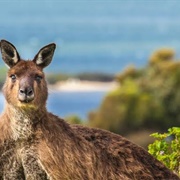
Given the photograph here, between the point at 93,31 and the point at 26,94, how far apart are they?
10157 cm

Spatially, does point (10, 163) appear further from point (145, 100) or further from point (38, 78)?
point (145, 100)

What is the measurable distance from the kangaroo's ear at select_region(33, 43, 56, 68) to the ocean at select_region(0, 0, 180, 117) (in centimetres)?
4396

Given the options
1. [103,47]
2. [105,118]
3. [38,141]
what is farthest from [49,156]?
[103,47]

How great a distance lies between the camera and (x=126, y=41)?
9856cm

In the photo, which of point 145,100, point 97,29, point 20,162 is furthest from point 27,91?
point 97,29

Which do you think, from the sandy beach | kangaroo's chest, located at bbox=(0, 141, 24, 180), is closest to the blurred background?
the sandy beach

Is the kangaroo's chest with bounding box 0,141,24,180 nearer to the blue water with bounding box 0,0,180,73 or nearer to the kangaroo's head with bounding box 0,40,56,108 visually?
the kangaroo's head with bounding box 0,40,56,108

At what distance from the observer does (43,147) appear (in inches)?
376

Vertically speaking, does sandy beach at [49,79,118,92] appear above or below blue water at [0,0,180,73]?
below

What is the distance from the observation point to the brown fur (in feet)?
31.2

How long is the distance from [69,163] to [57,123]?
20.8 inches

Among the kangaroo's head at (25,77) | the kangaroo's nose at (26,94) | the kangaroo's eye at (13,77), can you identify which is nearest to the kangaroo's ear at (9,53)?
the kangaroo's head at (25,77)

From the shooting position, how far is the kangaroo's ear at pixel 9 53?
31.3 ft

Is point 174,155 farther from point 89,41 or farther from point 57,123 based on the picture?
point 89,41
